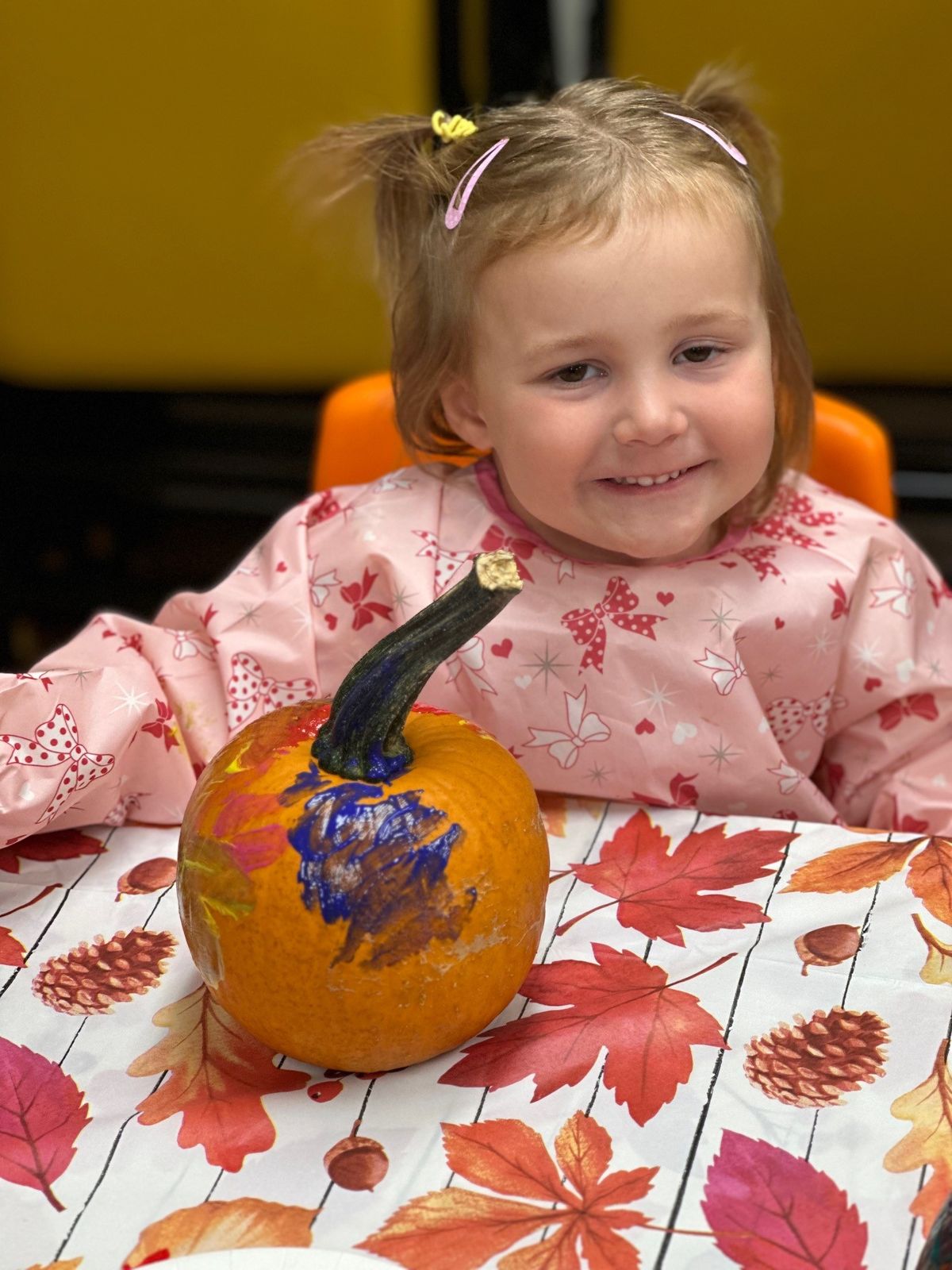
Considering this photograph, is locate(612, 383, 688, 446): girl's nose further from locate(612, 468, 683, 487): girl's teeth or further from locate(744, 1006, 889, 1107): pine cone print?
locate(744, 1006, 889, 1107): pine cone print

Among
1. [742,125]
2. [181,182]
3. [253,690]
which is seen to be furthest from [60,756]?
[181,182]

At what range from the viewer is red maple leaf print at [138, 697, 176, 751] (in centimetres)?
93

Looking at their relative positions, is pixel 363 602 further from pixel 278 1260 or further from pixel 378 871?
pixel 278 1260

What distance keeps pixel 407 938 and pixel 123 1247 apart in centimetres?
17

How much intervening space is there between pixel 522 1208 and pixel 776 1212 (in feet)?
0.35

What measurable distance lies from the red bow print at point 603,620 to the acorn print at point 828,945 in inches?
10.8

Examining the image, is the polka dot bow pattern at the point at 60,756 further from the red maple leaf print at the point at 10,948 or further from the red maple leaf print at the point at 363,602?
the red maple leaf print at the point at 363,602

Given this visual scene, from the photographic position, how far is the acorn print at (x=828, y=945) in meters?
0.76

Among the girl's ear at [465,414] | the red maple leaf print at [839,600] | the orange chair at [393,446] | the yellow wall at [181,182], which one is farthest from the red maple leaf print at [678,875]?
the yellow wall at [181,182]

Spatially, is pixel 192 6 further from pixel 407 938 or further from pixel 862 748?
pixel 407 938

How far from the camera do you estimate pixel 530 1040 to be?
0.71 metres

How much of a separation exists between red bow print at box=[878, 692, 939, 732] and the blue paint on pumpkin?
1.59ft

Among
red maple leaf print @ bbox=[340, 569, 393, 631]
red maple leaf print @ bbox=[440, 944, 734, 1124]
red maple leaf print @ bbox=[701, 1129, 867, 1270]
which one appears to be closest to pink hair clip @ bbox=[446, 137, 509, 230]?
red maple leaf print @ bbox=[340, 569, 393, 631]

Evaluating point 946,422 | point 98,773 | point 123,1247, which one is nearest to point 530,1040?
point 123,1247
